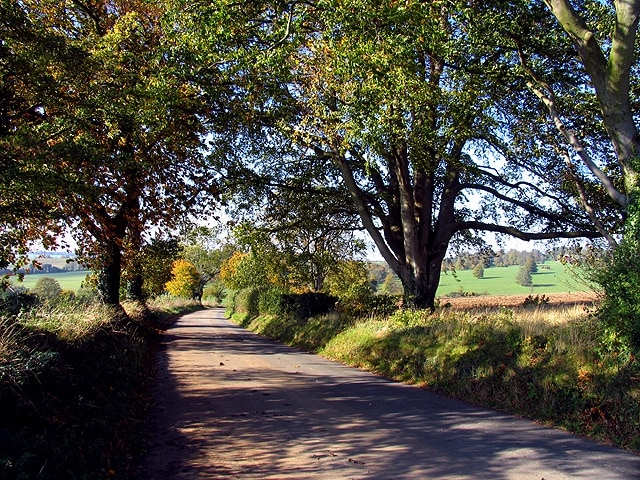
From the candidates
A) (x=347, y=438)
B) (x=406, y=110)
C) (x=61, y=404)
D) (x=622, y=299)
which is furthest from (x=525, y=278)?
(x=61, y=404)

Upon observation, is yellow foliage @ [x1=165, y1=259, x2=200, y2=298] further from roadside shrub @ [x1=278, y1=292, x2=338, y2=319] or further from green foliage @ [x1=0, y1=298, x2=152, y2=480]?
green foliage @ [x1=0, y1=298, x2=152, y2=480]

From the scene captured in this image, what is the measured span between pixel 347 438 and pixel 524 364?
3824 mm

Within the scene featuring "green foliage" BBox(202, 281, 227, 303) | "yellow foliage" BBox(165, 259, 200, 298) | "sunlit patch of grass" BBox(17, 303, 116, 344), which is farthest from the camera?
"green foliage" BBox(202, 281, 227, 303)

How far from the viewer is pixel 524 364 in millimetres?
8672

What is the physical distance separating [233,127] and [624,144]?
11.0 metres

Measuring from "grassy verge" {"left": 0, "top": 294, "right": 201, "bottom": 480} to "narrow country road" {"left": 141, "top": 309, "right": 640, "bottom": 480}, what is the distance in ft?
1.64

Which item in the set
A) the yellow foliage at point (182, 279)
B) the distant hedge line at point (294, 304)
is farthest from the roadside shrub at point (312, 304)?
the yellow foliage at point (182, 279)

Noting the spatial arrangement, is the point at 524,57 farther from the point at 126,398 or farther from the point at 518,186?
the point at 126,398

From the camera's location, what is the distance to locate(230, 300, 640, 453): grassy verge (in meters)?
6.96

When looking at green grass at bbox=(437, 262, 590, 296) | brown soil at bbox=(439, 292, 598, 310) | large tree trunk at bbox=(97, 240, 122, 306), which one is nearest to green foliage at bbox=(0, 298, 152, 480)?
brown soil at bbox=(439, 292, 598, 310)

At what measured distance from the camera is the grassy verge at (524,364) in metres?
6.96

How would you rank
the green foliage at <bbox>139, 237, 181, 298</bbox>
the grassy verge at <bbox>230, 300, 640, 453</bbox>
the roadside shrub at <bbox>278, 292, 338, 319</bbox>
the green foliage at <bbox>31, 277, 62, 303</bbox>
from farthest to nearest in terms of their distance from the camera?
the roadside shrub at <bbox>278, 292, 338, 319</bbox>
the green foliage at <bbox>139, 237, 181, 298</bbox>
the green foliage at <bbox>31, 277, 62, 303</bbox>
the grassy verge at <bbox>230, 300, 640, 453</bbox>

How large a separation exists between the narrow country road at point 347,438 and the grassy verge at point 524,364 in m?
0.51

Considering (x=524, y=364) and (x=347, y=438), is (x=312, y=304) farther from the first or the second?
(x=347, y=438)
